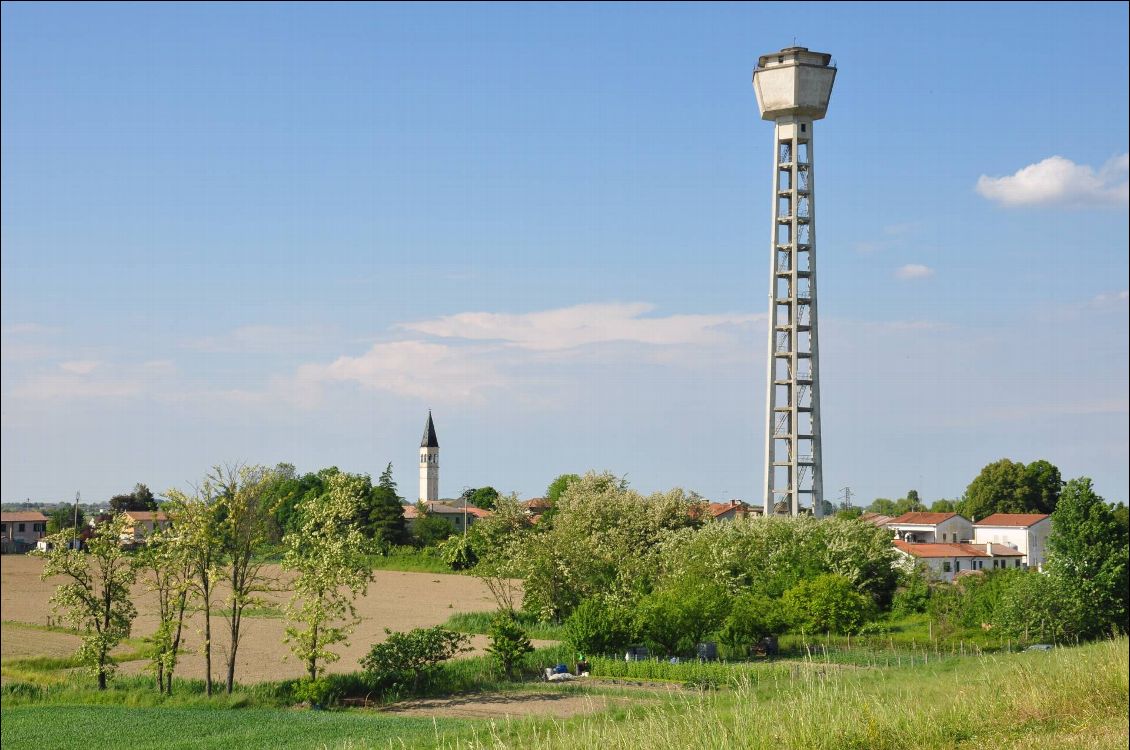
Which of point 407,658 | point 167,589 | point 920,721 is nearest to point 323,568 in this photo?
point 407,658

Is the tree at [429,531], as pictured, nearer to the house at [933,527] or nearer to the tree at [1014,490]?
the house at [933,527]

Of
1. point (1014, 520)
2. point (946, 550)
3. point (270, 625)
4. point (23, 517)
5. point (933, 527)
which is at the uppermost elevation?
point (23, 517)

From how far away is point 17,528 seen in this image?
11.9 meters

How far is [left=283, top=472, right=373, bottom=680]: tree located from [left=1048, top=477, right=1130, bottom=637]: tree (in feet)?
73.4

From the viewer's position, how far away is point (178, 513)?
28141mm

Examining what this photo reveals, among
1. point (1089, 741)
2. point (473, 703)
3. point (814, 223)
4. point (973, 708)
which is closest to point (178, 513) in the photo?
point (473, 703)

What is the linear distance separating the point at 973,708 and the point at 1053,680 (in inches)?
101

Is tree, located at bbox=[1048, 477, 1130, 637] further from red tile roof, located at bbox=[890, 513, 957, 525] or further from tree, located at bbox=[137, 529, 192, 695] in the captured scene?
red tile roof, located at bbox=[890, 513, 957, 525]

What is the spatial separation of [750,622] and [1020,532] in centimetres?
4471

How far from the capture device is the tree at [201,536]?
2742cm

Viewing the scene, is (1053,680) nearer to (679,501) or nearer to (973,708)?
(973,708)

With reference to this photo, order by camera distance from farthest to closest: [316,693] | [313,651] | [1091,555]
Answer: [1091,555] < [313,651] < [316,693]

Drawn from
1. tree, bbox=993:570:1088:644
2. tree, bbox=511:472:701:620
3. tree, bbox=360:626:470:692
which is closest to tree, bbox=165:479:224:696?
tree, bbox=360:626:470:692

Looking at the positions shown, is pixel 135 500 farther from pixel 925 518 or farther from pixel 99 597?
pixel 925 518
